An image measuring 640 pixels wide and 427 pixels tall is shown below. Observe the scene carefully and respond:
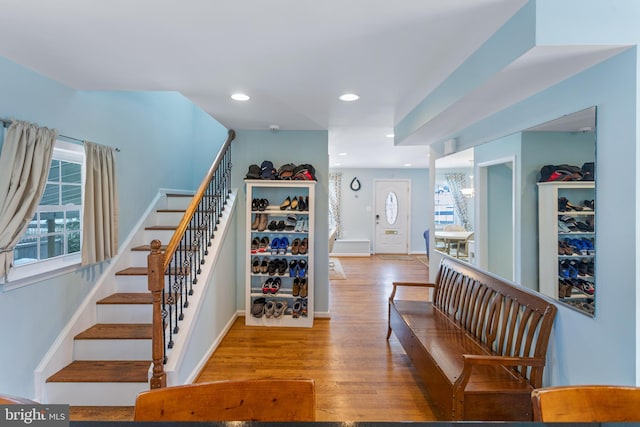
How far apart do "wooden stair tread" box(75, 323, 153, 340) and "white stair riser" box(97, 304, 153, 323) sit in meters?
0.04

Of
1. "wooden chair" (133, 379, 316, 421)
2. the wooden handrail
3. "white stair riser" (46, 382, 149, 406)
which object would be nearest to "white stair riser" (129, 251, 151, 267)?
the wooden handrail

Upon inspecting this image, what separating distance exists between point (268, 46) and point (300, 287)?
9.30ft

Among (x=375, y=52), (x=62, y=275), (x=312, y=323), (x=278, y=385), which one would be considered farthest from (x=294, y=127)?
(x=278, y=385)

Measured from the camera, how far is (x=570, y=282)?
1820 mm

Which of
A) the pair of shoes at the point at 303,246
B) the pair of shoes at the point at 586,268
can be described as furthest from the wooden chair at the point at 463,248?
the pair of shoes at the point at 303,246

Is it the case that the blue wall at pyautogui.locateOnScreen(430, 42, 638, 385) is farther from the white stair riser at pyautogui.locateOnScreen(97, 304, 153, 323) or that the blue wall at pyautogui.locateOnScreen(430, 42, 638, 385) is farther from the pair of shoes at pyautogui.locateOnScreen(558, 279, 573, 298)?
the white stair riser at pyautogui.locateOnScreen(97, 304, 153, 323)

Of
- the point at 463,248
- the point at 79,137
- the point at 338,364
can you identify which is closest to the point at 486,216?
the point at 463,248

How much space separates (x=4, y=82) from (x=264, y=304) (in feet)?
10.1

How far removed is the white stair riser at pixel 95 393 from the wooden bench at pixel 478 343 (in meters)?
2.09

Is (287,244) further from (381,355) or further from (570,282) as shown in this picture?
(570,282)

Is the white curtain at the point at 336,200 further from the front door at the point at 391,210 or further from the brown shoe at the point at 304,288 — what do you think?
the brown shoe at the point at 304,288

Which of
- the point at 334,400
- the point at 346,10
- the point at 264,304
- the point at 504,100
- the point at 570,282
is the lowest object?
the point at 334,400

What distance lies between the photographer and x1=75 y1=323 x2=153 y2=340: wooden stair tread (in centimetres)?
263

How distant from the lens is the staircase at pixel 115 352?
7.72ft
